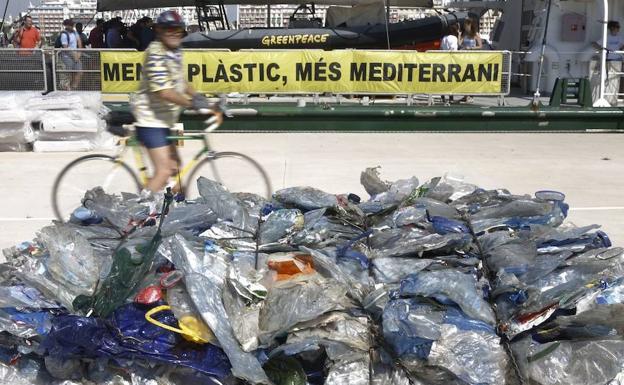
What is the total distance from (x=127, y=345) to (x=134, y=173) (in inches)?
122

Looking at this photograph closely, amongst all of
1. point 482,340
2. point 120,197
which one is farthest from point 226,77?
point 482,340

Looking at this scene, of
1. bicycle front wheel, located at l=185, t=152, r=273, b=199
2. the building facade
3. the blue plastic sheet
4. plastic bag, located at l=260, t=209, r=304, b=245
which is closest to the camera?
the blue plastic sheet

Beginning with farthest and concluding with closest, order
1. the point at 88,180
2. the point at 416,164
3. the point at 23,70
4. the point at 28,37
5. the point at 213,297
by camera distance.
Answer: the point at 28,37 < the point at 23,70 < the point at 416,164 < the point at 88,180 < the point at 213,297

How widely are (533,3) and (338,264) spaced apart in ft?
56.1

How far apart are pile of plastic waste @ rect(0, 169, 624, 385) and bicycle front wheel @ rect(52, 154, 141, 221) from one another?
5.74 ft

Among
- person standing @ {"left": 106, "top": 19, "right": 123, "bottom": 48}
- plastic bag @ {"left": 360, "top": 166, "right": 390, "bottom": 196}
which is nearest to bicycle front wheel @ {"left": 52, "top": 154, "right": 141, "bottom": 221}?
plastic bag @ {"left": 360, "top": 166, "right": 390, "bottom": 196}

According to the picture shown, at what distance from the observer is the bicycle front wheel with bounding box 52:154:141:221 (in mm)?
6621

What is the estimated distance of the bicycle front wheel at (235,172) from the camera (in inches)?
269

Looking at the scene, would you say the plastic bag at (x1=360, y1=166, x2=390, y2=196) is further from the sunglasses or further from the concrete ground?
the concrete ground

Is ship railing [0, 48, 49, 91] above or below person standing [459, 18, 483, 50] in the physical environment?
below


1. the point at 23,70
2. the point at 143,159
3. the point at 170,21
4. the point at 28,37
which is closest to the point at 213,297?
the point at 170,21

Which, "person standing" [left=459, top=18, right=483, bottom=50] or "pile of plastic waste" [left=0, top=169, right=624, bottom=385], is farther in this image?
"person standing" [left=459, top=18, right=483, bottom=50]

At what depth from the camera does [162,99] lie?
20.6 feet

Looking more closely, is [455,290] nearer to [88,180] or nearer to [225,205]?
[225,205]
